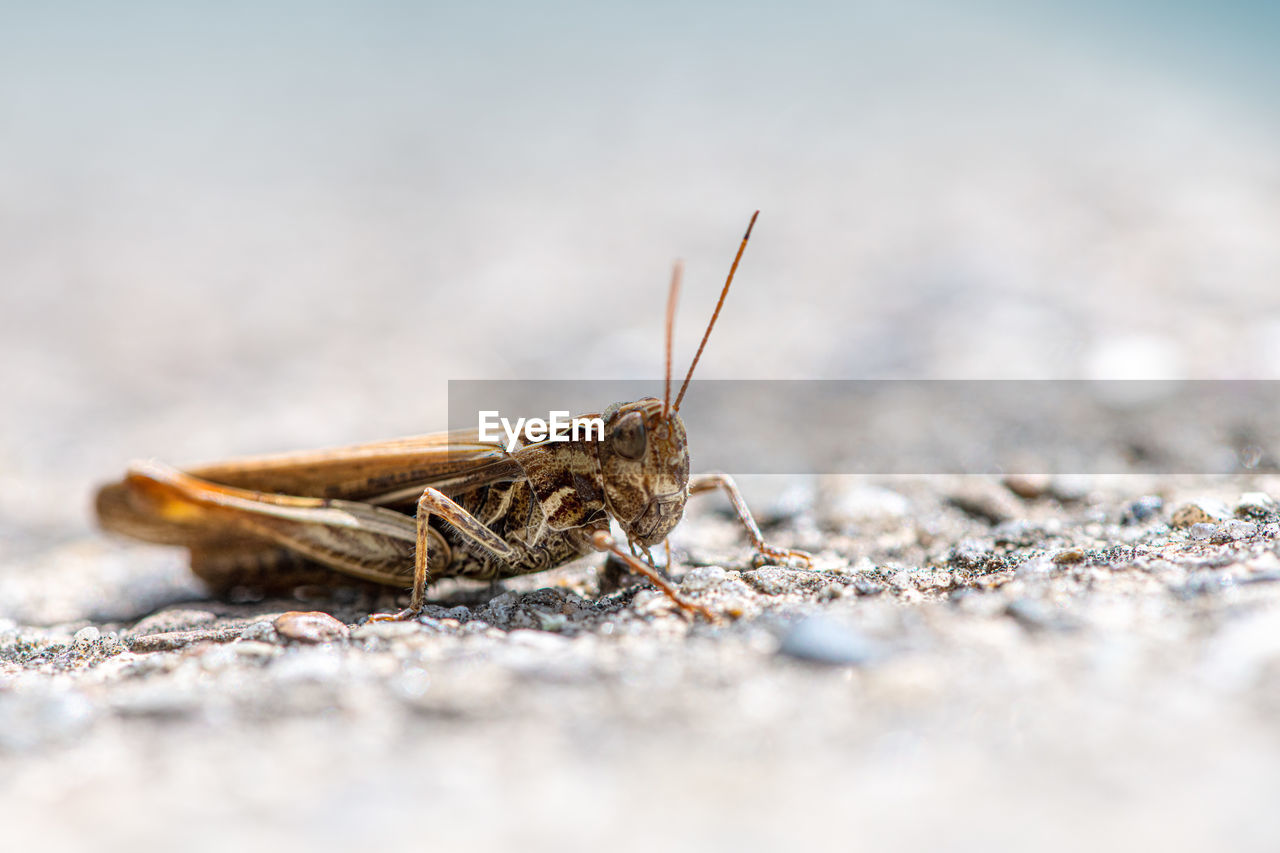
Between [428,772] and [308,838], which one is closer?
[308,838]

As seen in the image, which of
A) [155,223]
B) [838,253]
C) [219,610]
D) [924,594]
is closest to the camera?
[924,594]

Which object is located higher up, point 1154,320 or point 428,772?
point 1154,320

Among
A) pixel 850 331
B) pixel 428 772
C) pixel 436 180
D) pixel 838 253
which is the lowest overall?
pixel 428 772

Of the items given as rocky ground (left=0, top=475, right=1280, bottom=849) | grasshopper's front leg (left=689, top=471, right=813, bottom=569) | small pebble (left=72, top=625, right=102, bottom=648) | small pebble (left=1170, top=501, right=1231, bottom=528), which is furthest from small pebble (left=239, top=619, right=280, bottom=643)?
small pebble (left=1170, top=501, right=1231, bottom=528)

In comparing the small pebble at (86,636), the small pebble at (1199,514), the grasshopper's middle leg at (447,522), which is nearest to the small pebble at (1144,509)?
the small pebble at (1199,514)

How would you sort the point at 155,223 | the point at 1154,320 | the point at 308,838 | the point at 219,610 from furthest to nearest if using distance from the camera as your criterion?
the point at 155,223, the point at 1154,320, the point at 219,610, the point at 308,838

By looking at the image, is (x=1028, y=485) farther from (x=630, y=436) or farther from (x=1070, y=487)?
(x=630, y=436)

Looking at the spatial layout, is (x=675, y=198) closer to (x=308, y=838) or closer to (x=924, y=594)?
(x=924, y=594)

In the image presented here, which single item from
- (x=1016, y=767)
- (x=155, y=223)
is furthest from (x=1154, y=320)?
(x=155, y=223)

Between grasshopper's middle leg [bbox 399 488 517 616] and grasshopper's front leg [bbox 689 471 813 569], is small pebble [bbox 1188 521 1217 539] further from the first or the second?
grasshopper's middle leg [bbox 399 488 517 616]
